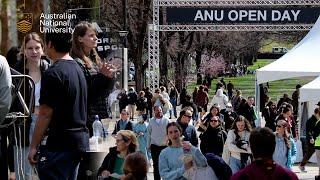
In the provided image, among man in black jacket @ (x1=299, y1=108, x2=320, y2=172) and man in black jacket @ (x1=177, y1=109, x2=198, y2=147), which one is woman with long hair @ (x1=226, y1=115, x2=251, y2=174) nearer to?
man in black jacket @ (x1=177, y1=109, x2=198, y2=147)

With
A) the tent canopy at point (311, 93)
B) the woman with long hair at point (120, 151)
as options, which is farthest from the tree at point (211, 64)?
the woman with long hair at point (120, 151)

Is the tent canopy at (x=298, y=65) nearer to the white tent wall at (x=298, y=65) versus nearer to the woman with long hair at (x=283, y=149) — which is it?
the white tent wall at (x=298, y=65)

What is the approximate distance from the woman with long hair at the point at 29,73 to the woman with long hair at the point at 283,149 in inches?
249

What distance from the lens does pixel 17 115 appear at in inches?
266

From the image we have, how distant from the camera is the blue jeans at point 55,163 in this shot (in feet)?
20.7

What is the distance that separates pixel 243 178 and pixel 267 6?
91.7 feet

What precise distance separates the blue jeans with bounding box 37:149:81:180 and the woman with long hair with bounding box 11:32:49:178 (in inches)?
28.5

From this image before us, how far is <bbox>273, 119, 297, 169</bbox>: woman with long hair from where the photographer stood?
43.3 feet

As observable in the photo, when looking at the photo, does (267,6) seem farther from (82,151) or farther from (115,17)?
(82,151)

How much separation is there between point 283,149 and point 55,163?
7.55 meters


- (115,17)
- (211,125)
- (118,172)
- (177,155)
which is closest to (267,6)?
(115,17)

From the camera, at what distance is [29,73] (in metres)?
7.40

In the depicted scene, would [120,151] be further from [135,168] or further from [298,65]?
[298,65]

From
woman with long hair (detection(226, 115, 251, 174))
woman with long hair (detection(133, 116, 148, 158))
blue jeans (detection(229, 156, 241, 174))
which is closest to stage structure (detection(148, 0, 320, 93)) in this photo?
woman with long hair (detection(133, 116, 148, 158))
